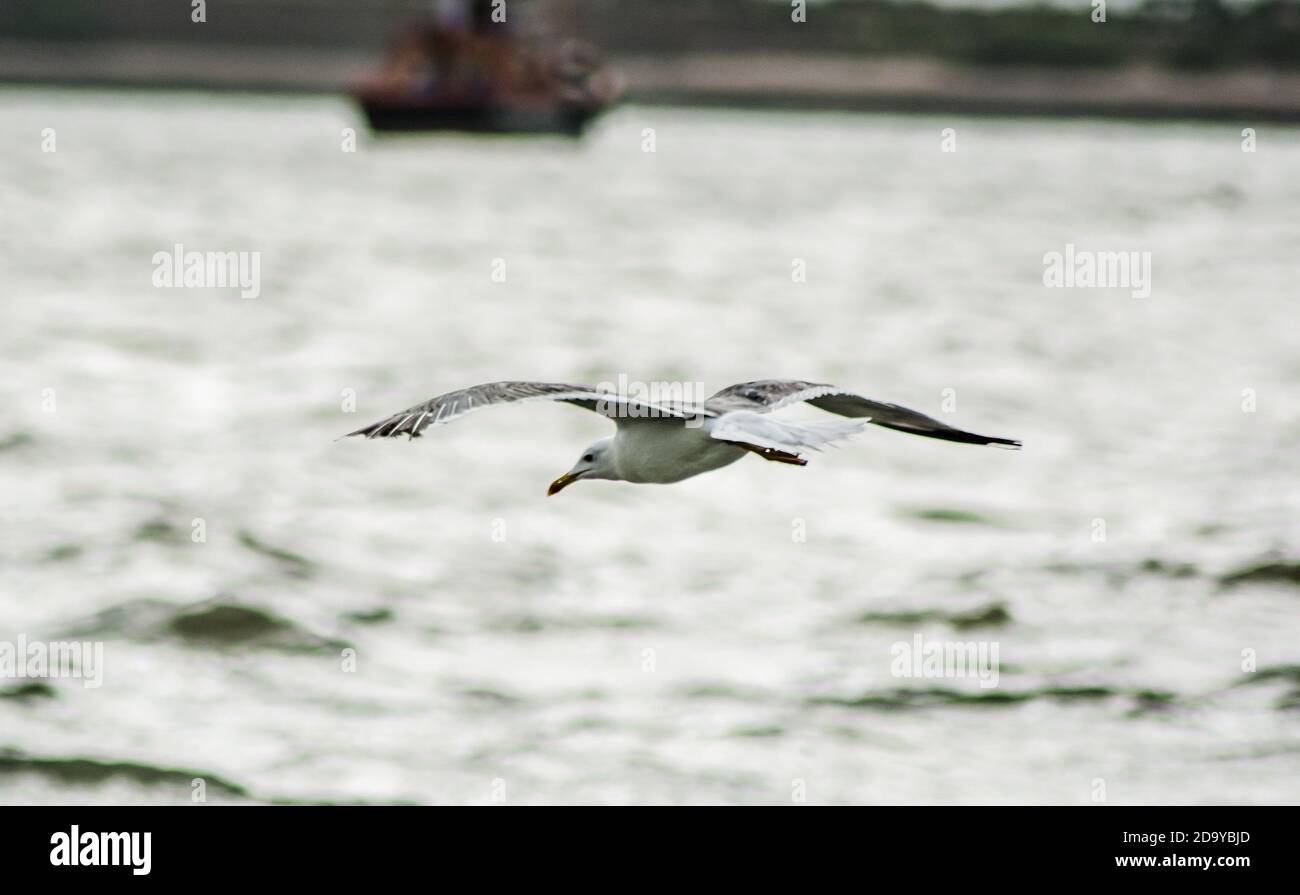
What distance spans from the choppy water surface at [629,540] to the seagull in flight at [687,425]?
3074mm

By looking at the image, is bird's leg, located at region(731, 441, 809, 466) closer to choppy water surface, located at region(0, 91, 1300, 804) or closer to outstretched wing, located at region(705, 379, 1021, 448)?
outstretched wing, located at region(705, 379, 1021, 448)

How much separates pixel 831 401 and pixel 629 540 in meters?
7.99

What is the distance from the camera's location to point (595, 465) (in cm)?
832

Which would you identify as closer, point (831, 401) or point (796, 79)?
point (831, 401)

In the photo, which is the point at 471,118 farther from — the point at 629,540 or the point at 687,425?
the point at 687,425

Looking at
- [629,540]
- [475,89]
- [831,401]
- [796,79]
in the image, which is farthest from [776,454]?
[796,79]

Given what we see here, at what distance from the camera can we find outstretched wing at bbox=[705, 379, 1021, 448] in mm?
8094

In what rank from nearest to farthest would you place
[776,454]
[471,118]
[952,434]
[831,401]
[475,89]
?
[776,454], [952,434], [831,401], [475,89], [471,118]

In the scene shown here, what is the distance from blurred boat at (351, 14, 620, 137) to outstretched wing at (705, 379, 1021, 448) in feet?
178

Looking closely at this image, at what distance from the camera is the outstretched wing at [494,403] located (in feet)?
23.6

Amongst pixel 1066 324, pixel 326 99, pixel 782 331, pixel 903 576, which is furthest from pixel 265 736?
pixel 326 99

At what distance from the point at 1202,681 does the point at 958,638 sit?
1.77 meters

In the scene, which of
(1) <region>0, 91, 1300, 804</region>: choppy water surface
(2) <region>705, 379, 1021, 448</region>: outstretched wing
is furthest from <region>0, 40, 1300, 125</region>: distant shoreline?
(2) <region>705, 379, 1021, 448</region>: outstretched wing

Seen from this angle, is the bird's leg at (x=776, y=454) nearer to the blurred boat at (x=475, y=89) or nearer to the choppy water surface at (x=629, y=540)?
the choppy water surface at (x=629, y=540)
